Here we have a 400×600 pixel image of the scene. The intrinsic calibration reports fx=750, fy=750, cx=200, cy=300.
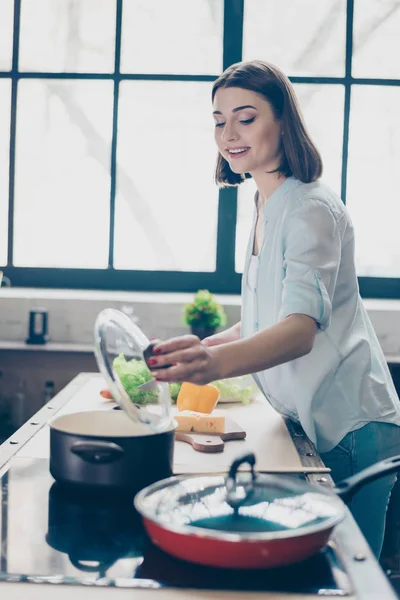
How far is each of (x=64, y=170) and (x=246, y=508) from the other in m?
2.91

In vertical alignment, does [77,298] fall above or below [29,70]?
below

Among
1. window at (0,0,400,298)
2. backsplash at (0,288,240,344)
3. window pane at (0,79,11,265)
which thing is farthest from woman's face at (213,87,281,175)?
window pane at (0,79,11,265)

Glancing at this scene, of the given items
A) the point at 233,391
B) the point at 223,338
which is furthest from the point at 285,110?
the point at 233,391

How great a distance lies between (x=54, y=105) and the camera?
11.7 feet

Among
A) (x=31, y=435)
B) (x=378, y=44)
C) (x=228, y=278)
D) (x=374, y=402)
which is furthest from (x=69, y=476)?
(x=378, y=44)

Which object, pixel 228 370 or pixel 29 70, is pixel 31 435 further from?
pixel 29 70

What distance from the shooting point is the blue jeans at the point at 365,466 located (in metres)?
1.54

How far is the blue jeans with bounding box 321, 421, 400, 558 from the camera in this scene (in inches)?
60.8

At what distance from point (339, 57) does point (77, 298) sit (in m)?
1.65

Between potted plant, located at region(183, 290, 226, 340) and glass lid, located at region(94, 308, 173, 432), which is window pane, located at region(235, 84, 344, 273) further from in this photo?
glass lid, located at region(94, 308, 173, 432)

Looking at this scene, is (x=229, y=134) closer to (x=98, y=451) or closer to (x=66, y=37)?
(x=98, y=451)

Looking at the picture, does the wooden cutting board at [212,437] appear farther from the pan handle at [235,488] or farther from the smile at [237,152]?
the smile at [237,152]

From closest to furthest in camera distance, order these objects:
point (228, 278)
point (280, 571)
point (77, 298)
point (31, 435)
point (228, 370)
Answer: point (280, 571) → point (228, 370) → point (31, 435) → point (77, 298) → point (228, 278)

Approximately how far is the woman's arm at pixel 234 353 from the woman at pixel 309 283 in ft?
0.18
